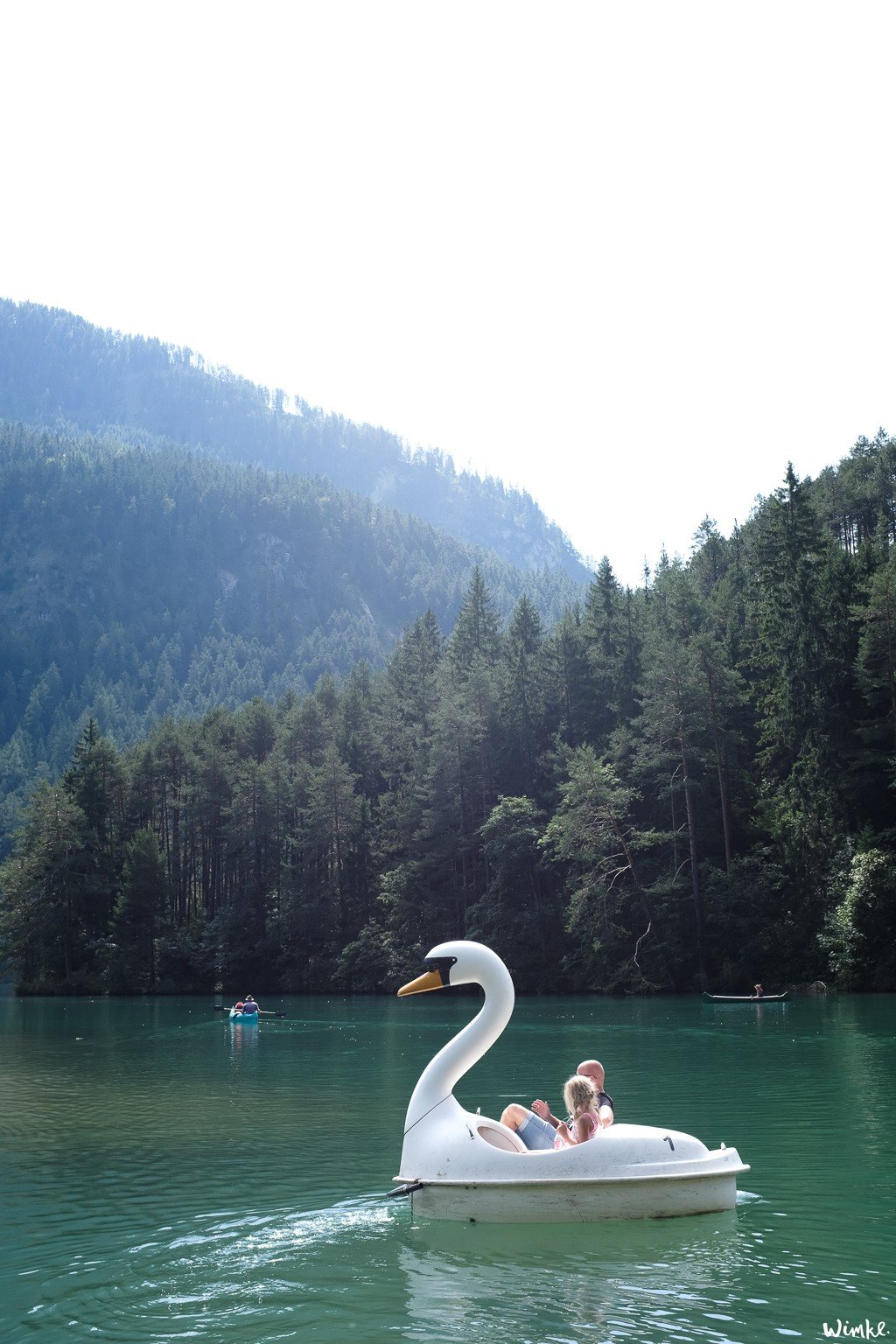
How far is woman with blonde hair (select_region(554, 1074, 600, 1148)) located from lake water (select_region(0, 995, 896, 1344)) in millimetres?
916

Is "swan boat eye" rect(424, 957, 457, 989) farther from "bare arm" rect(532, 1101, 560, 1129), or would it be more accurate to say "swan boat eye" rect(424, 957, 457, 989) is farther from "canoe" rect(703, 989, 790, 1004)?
"canoe" rect(703, 989, 790, 1004)

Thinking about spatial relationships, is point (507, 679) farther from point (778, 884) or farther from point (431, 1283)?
point (431, 1283)

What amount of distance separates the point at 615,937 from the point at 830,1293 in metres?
52.0

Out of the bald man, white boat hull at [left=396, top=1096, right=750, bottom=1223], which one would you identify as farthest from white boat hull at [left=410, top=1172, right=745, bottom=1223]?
the bald man

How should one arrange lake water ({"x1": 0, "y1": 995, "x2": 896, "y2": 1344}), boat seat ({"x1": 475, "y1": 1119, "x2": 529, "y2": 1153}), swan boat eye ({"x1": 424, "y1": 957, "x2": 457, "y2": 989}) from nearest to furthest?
lake water ({"x1": 0, "y1": 995, "x2": 896, "y2": 1344}) → boat seat ({"x1": 475, "y1": 1119, "x2": 529, "y2": 1153}) → swan boat eye ({"x1": 424, "y1": 957, "x2": 457, "y2": 989})

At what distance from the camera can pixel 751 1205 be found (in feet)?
44.5

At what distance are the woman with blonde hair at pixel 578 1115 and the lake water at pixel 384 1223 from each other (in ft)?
3.00

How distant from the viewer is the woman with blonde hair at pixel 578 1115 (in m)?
12.6

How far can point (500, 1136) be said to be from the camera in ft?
42.7

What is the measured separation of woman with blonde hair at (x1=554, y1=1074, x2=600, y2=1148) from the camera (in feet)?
41.5

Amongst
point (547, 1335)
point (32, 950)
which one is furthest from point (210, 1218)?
point (32, 950)

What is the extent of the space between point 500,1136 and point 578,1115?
0.91m

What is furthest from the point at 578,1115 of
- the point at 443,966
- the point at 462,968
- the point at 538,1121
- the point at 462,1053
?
the point at 443,966

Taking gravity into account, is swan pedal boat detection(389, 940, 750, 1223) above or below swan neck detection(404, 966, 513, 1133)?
below
